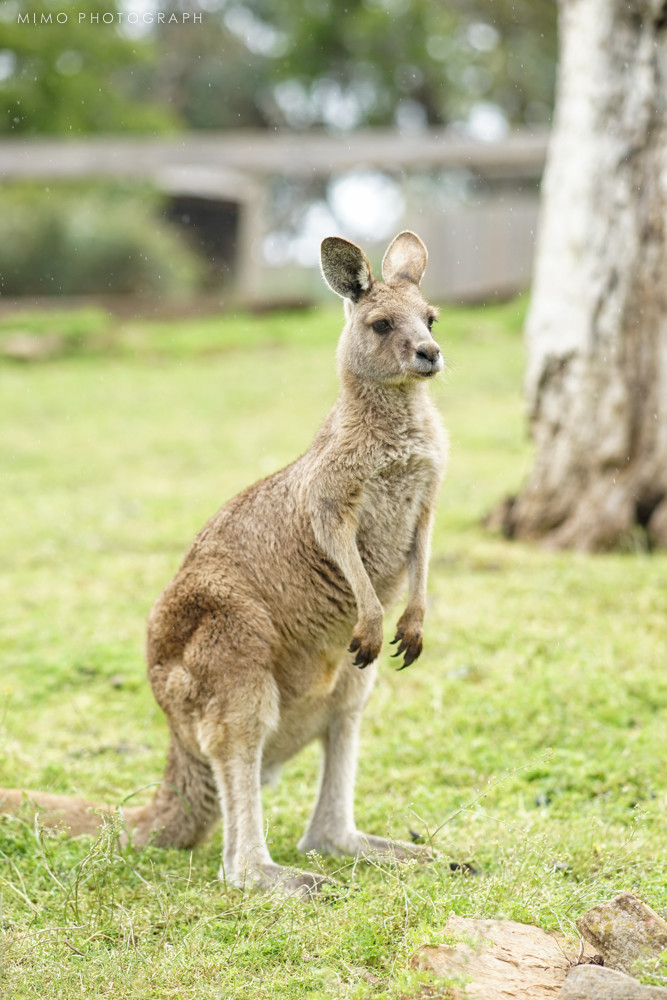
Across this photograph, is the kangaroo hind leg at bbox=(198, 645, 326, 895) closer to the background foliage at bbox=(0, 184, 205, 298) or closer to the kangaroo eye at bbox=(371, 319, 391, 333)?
the kangaroo eye at bbox=(371, 319, 391, 333)

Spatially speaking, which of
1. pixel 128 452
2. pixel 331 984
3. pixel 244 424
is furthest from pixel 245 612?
pixel 244 424

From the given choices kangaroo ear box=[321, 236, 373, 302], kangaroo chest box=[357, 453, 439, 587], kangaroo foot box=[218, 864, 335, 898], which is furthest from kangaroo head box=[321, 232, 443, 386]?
kangaroo foot box=[218, 864, 335, 898]

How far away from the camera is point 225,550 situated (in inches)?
134

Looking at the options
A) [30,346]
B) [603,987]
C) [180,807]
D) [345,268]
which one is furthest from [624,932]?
[30,346]

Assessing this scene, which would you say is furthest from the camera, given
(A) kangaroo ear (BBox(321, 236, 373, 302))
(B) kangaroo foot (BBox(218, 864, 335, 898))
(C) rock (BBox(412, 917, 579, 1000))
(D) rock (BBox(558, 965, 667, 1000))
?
(A) kangaroo ear (BBox(321, 236, 373, 302))

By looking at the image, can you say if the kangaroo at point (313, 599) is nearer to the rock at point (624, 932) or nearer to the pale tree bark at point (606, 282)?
the rock at point (624, 932)

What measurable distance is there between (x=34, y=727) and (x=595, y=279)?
3.86 metres

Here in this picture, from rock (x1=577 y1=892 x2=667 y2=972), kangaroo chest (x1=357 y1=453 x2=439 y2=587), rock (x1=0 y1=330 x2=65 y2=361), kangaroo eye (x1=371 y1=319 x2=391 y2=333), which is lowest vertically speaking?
rock (x1=577 y1=892 x2=667 y2=972)

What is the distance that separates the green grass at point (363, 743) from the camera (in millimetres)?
2707

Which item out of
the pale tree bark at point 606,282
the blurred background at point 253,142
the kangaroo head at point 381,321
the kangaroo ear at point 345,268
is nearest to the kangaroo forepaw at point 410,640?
the kangaroo head at point 381,321

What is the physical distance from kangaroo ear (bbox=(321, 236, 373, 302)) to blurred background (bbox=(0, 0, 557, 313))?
8838mm

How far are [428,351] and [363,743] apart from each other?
1.95 meters

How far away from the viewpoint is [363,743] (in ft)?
14.7

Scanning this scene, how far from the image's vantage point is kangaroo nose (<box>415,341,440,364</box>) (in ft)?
10.2
